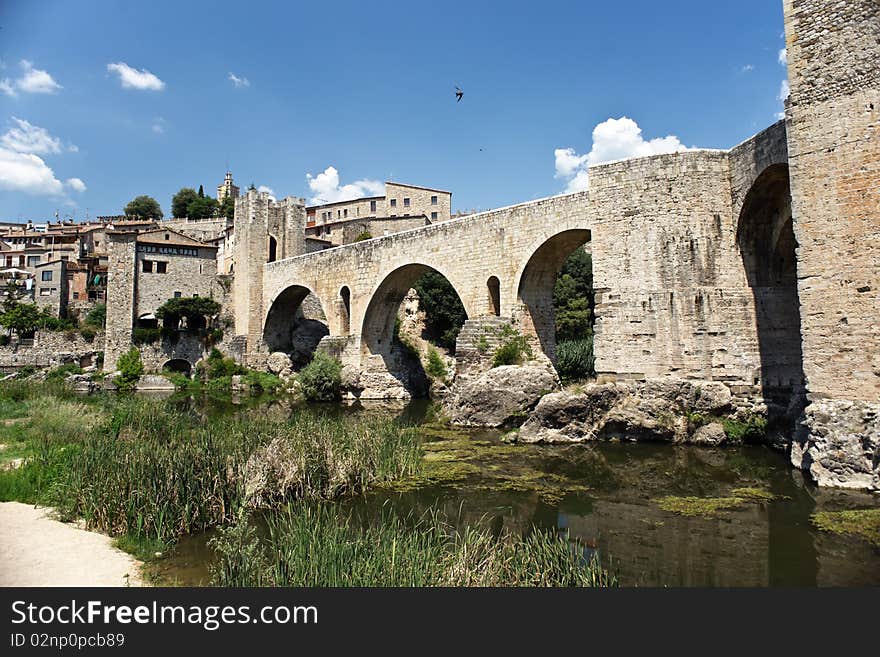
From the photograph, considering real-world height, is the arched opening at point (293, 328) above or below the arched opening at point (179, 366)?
above

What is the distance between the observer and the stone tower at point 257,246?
2859 centimetres

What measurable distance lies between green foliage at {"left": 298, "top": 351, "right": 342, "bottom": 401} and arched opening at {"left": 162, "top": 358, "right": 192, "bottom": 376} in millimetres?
9607

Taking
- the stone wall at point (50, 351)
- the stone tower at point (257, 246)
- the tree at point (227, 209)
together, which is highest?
the tree at point (227, 209)

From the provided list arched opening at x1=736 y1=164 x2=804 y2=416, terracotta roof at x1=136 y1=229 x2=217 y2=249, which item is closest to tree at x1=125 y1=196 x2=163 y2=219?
terracotta roof at x1=136 y1=229 x2=217 y2=249

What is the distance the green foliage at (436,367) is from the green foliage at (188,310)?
12231 millimetres

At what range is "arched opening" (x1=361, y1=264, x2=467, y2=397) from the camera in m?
22.8

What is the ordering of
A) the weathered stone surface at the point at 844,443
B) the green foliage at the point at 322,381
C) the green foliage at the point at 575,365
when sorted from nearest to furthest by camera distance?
the weathered stone surface at the point at 844,443
the green foliage at the point at 575,365
the green foliage at the point at 322,381

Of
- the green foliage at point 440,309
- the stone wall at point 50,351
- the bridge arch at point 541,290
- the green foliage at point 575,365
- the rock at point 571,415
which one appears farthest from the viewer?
the green foliage at point 440,309

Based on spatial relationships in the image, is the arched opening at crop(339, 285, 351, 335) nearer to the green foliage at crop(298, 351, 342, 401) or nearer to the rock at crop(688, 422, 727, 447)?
the green foliage at crop(298, 351, 342, 401)

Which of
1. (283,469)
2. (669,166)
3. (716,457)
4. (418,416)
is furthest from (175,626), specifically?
(418,416)

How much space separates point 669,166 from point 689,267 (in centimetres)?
228

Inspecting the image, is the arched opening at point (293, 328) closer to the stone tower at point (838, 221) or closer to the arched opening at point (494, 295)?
the arched opening at point (494, 295)

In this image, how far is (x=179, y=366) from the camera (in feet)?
95.6

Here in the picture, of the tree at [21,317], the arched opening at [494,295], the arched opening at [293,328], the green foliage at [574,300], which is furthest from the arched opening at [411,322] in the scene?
the tree at [21,317]
